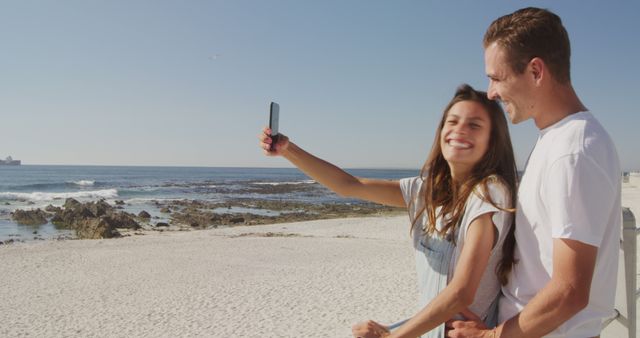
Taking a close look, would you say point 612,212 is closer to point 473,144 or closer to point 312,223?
point 473,144

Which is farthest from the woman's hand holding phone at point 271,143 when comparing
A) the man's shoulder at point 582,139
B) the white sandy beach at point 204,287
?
the white sandy beach at point 204,287

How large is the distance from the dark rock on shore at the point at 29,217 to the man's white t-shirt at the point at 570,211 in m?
30.7

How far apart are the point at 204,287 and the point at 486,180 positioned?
11.0 m

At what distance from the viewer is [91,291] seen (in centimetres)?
1176

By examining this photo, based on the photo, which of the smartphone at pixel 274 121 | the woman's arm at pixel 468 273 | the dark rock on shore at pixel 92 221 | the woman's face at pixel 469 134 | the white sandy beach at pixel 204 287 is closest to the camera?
the woman's arm at pixel 468 273

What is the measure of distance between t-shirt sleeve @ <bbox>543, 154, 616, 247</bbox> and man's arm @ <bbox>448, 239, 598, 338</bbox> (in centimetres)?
4

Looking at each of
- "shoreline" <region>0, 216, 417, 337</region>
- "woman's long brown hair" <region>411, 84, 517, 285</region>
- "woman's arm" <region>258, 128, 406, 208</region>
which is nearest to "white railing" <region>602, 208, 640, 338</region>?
"woman's long brown hair" <region>411, 84, 517, 285</region>

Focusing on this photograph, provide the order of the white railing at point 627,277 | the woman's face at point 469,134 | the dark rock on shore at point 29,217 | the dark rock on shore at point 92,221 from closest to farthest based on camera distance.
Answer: the woman's face at point 469,134
the white railing at point 627,277
the dark rock on shore at point 92,221
the dark rock on shore at point 29,217

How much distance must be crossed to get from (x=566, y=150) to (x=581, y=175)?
0.08 m

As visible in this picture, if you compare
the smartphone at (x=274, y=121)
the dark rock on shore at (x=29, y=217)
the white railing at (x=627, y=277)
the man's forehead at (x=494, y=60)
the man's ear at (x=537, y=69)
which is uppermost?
the man's forehead at (x=494, y=60)

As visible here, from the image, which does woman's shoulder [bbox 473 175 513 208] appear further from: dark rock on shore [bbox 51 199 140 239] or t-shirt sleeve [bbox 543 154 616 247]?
dark rock on shore [bbox 51 199 140 239]

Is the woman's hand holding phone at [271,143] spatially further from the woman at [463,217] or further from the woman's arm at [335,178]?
the woman at [463,217]

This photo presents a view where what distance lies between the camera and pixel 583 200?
1.31 meters

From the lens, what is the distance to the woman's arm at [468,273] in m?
1.60
